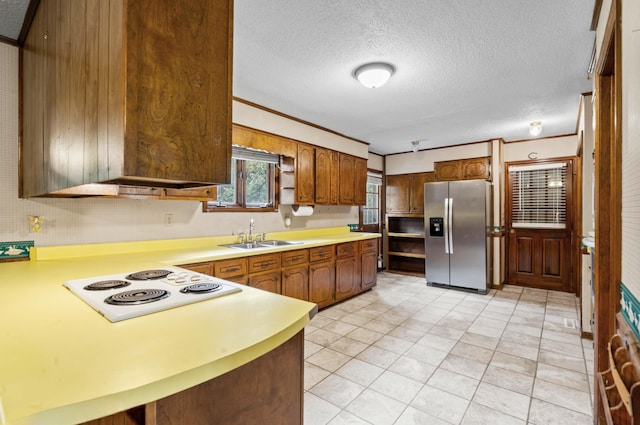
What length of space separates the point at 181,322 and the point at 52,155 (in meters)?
1.10

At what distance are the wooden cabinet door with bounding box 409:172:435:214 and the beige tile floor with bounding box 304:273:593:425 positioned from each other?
2.14m

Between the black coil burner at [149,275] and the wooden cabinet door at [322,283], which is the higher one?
the black coil burner at [149,275]

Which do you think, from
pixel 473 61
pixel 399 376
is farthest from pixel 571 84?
pixel 399 376

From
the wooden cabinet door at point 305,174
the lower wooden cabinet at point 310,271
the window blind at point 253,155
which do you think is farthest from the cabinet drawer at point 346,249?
the window blind at point 253,155

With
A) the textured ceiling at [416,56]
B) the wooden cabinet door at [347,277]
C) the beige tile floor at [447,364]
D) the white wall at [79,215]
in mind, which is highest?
the textured ceiling at [416,56]

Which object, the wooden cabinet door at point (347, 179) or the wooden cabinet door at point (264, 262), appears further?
the wooden cabinet door at point (347, 179)

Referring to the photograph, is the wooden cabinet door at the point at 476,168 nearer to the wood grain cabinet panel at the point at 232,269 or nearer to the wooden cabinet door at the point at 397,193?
the wooden cabinet door at the point at 397,193

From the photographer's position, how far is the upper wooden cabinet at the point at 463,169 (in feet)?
16.7

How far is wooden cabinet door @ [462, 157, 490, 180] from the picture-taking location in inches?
199

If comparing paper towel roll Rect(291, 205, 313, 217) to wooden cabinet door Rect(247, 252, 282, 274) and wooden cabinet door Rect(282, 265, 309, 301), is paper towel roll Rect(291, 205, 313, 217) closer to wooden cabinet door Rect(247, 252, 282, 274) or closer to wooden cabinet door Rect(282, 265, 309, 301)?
wooden cabinet door Rect(282, 265, 309, 301)

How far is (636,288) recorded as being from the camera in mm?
923

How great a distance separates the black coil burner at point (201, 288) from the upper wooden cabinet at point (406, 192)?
493cm

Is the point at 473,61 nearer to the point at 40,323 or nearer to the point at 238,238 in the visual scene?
the point at 238,238

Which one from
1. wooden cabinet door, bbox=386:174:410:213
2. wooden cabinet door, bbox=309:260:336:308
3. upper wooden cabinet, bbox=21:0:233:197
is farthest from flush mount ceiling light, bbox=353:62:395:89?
wooden cabinet door, bbox=386:174:410:213
